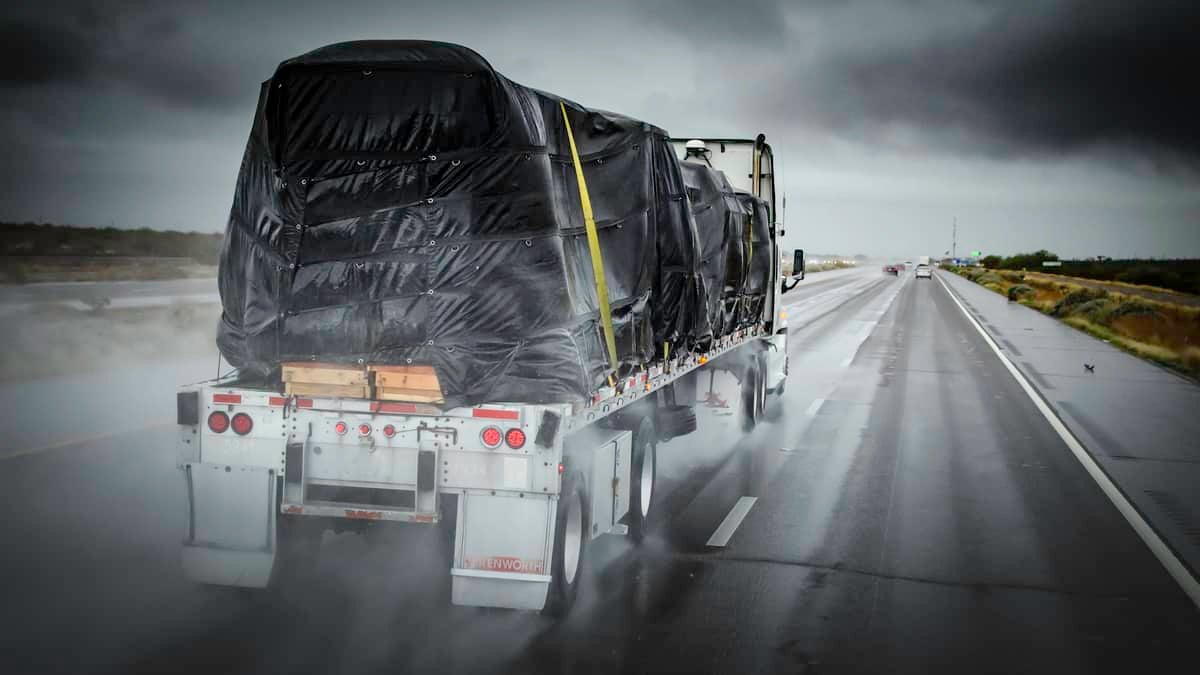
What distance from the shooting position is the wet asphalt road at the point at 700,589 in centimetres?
618

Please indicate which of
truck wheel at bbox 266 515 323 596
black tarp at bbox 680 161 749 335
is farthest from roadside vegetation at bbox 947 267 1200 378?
truck wheel at bbox 266 515 323 596

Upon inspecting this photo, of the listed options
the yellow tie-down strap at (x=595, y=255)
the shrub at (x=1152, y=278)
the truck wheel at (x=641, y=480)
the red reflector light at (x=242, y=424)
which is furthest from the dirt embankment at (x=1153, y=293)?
the red reflector light at (x=242, y=424)

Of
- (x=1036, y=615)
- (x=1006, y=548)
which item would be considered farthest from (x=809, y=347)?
(x=1036, y=615)

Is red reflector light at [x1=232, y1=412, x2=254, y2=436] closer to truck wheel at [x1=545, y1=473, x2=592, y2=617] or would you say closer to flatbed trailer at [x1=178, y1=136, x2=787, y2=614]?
flatbed trailer at [x1=178, y1=136, x2=787, y2=614]

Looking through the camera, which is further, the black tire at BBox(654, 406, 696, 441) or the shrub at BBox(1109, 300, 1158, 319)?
the shrub at BBox(1109, 300, 1158, 319)

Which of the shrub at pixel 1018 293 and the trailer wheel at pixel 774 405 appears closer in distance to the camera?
the trailer wheel at pixel 774 405

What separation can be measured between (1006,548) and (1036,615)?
6.19 feet

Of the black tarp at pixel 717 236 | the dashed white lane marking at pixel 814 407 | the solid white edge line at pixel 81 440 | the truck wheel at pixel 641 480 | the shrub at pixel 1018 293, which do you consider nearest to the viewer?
the truck wheel at pixel 641 480

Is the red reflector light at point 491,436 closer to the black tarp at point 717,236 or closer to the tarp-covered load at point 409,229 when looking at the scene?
the tarp-covered load at point 409,229

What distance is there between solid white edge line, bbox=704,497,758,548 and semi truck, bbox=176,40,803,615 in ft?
6.83

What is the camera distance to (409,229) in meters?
6.80

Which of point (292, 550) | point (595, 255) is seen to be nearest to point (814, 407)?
point (595, 255)

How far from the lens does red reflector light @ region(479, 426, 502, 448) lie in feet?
21.3

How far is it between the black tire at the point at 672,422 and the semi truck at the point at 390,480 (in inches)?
113
